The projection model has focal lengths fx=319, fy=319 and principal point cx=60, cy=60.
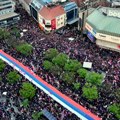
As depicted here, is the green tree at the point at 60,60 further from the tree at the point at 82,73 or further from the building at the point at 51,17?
the building at the point at 51,17

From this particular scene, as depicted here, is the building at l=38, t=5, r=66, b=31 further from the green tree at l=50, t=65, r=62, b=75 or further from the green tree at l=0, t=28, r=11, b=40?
the green tree at l=50, t=65, r=62, b=75

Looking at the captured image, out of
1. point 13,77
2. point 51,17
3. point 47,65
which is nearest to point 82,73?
point 47,65

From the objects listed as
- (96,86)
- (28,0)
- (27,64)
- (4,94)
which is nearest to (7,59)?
(27,64)

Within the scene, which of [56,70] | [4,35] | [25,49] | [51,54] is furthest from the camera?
[4,35]

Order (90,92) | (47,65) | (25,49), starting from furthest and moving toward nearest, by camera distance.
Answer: (25,49) < (47,65) < (90,92)

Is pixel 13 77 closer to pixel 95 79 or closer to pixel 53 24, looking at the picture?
pixel 95 79

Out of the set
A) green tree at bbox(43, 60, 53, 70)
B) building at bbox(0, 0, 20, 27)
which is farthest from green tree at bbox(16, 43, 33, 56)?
building at bbox(0, 0, 20, 27)
